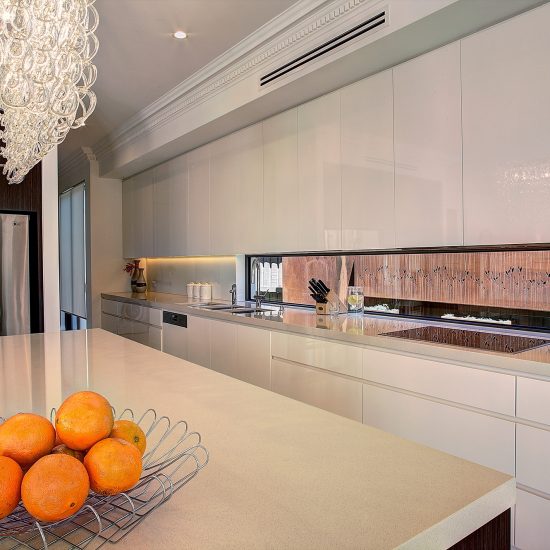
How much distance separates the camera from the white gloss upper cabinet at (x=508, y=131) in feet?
6.93

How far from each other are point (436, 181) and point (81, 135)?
4525 millimetres

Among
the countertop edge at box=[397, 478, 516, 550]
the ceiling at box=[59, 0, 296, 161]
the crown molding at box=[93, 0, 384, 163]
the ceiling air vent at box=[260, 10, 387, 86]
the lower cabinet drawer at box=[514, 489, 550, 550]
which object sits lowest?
the lower cabinet drawer at box=[514, 489, 550, 550]

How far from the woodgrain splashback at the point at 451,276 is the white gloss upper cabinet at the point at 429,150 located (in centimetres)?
34

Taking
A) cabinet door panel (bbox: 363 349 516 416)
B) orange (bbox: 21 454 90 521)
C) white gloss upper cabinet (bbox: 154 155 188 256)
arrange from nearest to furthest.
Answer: orange (bbox: 21 454 90 521), cabinet door panel (bbox: 363 349 516 416), white gloss upper cabinet (bbox: 154 155 188 256)

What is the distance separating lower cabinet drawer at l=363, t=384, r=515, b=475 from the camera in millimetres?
1946

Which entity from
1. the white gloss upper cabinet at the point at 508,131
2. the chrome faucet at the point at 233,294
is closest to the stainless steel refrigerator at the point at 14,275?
the chrome faucet at the point at 233,294

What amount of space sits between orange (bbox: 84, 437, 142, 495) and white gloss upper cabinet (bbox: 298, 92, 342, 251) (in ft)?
8.43

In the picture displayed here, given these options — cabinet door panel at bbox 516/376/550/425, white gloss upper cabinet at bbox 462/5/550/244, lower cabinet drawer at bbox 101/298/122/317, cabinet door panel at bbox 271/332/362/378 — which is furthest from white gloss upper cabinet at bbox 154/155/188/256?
cabinet door panel at bbox 516/376/550/425

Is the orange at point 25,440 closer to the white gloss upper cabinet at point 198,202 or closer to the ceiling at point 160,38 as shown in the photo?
the ceiling at point 160,38

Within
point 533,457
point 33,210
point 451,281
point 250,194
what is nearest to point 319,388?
point 451,281

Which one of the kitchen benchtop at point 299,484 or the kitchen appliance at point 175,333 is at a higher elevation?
the kitchen benchtop at point 299,484

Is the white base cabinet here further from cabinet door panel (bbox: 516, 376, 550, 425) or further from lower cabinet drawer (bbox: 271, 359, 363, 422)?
cabinet door panel (bbox: 516, 376, 550, 425)

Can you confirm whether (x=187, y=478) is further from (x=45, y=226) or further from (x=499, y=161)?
(x=45, y=226)

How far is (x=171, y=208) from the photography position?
17.5ft
